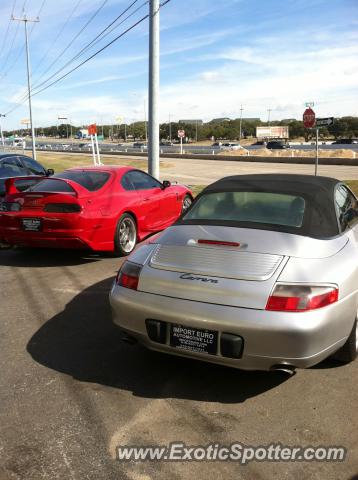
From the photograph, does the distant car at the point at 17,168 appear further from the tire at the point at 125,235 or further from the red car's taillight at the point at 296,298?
the red car's taillight at the point at 296,298

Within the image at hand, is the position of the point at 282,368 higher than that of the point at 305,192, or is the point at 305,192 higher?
the point at 305,192

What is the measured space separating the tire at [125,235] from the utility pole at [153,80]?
20.8 ft

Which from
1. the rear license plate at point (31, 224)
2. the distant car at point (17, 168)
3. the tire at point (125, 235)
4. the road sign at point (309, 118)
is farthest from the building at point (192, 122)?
the rear license plate at point (31, 224)

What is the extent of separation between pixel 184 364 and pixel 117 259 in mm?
3519

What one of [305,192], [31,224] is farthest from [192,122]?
[305,192]

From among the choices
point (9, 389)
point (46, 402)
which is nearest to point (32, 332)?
point (9, 389)

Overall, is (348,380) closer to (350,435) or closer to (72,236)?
(350,435)

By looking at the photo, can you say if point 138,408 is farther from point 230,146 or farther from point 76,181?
point 230,146

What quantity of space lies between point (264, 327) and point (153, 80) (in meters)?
11.5

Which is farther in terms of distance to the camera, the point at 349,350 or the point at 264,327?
the point at 349,350

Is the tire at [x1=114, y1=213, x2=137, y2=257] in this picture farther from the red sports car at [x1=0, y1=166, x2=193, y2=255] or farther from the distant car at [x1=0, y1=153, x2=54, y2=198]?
the distant car at [x1=0, y1=153, x2=54, y2=198]

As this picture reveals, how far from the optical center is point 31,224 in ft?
21.4

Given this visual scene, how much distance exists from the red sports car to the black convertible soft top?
262 cm

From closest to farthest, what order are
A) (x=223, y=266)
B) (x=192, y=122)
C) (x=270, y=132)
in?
(x=223, y=266) → (x=270, y=132) → (x=192, y=122)
